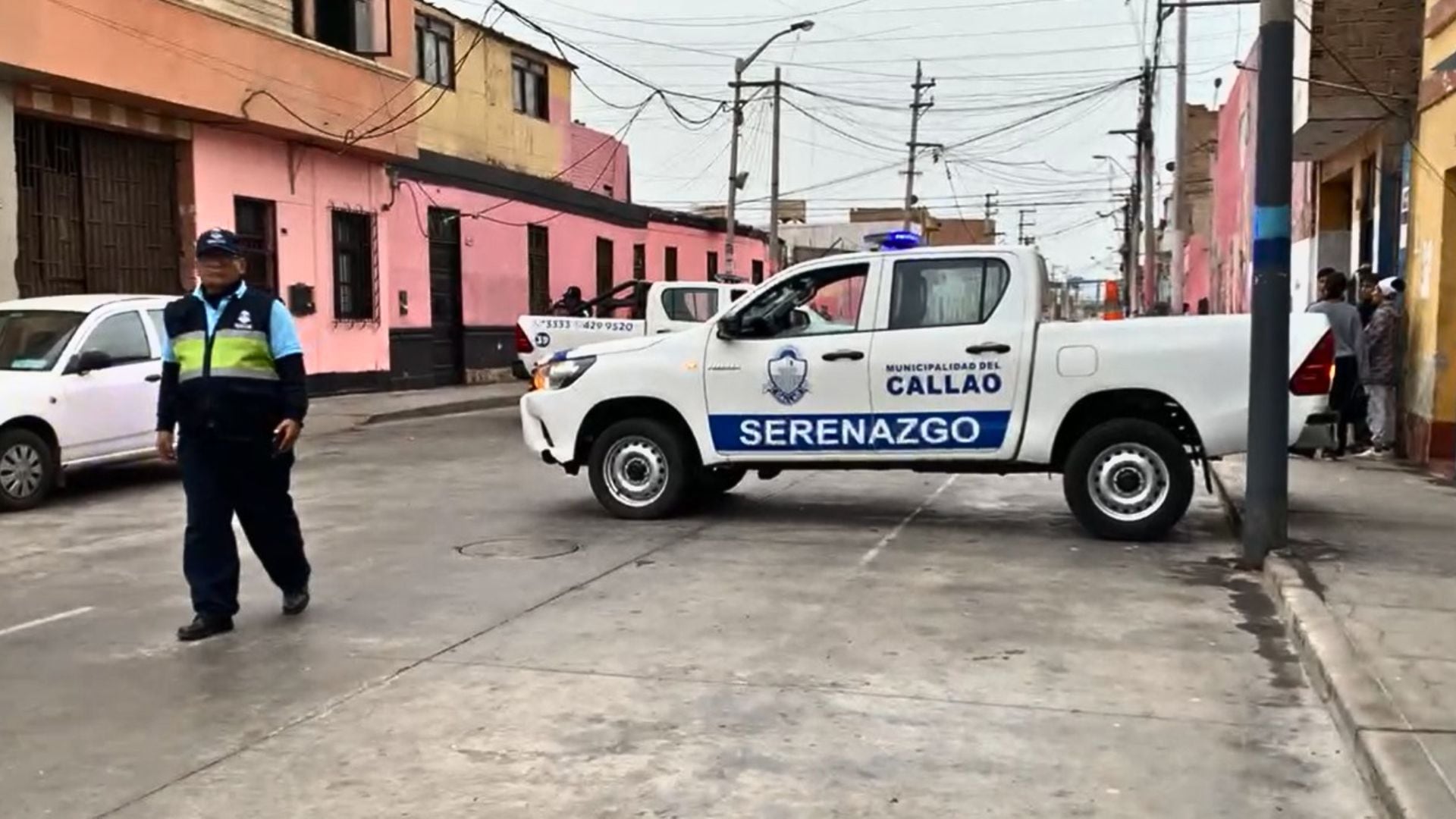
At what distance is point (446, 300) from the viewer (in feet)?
84.7

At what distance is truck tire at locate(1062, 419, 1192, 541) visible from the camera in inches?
337

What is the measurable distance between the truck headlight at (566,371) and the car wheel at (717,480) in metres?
1.18

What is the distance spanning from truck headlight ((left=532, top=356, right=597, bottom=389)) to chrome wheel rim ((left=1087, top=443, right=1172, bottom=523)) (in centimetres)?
369

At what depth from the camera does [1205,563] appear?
320 inches

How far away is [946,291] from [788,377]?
125cm

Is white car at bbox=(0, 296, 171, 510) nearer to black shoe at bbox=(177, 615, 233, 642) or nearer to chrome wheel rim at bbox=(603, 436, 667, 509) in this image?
chrome wheel rim at bbox=(603, 436, 667, 509)

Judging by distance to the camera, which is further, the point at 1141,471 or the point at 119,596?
the point at 1141,471

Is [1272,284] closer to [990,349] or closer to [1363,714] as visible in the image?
[990,349]

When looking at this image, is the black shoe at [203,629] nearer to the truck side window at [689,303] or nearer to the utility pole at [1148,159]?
the truck side window at [689,303]

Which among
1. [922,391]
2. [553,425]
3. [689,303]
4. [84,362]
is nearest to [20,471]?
[84,362]

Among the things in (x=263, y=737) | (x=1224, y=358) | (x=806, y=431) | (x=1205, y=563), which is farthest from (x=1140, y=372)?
(x=263, y=737)

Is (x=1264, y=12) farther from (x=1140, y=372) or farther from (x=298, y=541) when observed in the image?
(x=298, y=541)

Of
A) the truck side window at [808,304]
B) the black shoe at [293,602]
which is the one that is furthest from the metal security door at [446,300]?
the black shoe at [293,602]

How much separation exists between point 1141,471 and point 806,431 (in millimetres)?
2272
